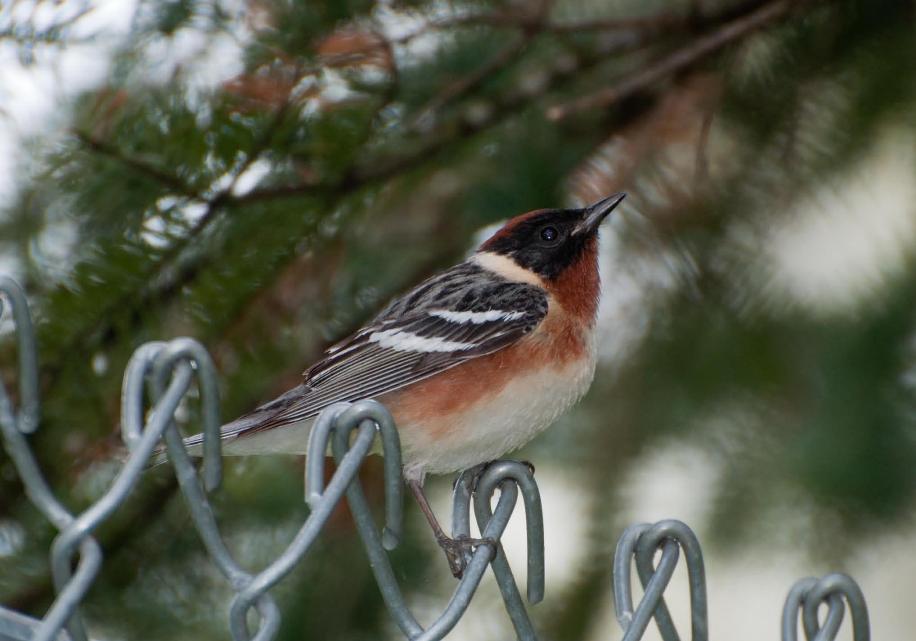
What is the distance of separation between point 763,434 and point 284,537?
126 cm

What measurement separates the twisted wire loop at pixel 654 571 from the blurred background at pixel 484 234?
1.15 meters

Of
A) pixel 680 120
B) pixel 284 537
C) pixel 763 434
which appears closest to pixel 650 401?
pixel 763 434

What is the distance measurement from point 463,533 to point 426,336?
1216 millimetres

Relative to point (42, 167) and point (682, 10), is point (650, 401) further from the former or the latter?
point (42, 167)

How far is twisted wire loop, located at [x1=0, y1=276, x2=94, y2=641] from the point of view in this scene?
125cm

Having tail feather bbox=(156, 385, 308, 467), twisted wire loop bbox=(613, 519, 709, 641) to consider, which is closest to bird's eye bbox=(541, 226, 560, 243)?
tail feather bbox=(156, 385, 308, 467)

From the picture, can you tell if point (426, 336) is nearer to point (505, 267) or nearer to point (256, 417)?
point (505, 267)

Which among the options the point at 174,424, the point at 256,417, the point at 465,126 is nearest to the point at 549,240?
the point at 465,126

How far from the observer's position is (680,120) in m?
2.97

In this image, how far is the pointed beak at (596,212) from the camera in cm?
286

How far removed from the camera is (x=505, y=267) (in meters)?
3.49

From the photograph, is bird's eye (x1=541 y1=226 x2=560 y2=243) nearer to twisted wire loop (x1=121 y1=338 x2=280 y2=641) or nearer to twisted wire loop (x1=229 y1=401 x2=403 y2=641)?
twisted wire loop (x1=229 y1=401 x2=403 y2=641)

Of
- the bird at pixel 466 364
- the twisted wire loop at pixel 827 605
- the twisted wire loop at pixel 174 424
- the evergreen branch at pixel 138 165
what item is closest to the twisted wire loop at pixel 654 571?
the twisted wire loop at pixel 827 605

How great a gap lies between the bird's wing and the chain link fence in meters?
1.05
